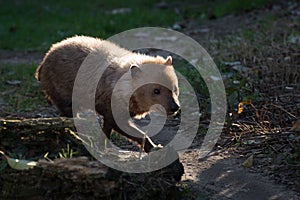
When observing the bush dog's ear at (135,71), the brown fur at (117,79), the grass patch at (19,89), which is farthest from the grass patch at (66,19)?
the bush dog's ear at (135,71)

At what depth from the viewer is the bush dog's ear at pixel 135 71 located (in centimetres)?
532

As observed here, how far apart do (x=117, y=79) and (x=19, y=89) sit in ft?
9.27

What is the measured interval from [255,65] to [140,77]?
231cm

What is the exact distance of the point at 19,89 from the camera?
786cm

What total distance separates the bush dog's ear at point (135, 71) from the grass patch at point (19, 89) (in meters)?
2.01

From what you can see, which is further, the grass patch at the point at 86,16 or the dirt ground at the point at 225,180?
the grass patch at the point at 86,16

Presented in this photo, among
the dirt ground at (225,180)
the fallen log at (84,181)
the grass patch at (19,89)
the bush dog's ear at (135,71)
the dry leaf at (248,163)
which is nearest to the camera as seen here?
the fallen log at (84,181)

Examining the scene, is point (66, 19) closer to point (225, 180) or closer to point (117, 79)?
point (117, 79)

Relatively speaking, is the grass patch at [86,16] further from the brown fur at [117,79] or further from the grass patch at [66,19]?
the brown fur at [117,79]

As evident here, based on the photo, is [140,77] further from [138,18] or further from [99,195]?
[138,18]

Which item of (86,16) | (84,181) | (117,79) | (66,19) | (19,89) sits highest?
(117,79)

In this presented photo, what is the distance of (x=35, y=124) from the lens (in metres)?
4.29

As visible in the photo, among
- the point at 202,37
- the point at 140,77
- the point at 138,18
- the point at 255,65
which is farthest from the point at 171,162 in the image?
the point at 138,18

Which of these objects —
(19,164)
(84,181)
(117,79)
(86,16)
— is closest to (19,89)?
(117,79)
